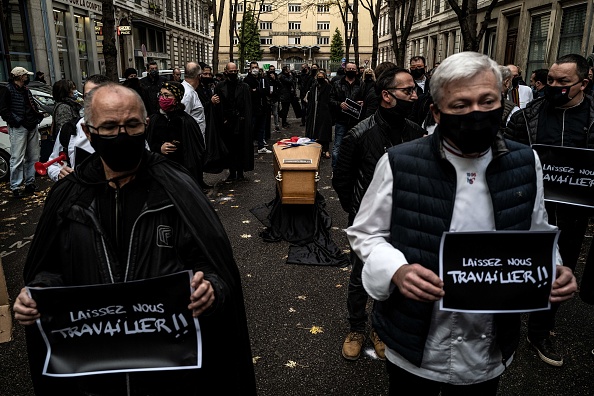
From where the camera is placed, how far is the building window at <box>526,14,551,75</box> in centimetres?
1952

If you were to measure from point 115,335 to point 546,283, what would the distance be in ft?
5.43

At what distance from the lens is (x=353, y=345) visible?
3.66m

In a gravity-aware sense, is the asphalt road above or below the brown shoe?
below

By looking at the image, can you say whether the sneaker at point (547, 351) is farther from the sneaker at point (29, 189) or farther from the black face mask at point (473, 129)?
the sneaker at point (29, 189)

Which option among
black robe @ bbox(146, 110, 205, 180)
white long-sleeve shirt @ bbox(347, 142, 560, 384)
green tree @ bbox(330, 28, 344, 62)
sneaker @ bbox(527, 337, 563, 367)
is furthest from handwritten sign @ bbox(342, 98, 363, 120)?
green tree @ bbox(330, 28, 344, 62)

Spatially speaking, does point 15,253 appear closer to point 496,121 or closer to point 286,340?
point 286,340

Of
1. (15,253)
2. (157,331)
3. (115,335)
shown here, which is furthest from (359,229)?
(15,253)

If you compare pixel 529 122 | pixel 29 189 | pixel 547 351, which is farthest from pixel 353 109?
pixel 29 189

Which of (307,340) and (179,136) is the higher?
(179,136)

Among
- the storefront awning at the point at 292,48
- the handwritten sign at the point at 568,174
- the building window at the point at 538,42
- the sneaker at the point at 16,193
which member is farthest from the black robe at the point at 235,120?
the storefront awning at the point at 292,48

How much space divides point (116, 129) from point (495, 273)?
160 centimetres

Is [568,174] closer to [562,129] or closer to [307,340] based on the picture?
[562,129]

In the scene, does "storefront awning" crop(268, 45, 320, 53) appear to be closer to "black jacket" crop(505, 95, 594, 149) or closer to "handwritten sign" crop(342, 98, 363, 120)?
"handwritten sign" crop(342, 98, 363, 120)

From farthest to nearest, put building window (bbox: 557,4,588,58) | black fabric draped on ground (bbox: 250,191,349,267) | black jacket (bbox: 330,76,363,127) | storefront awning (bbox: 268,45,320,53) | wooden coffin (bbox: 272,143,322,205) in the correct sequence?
storefront awning (bbox: 268,45,320,53) < building window (bbox: 557,4,588,58) < black jacket (bbox: 330,76,363,127) < wooden coffin (bbox: 272,143,322,205) < black fabric draped on ground (bbox: 250,191,349,267)
